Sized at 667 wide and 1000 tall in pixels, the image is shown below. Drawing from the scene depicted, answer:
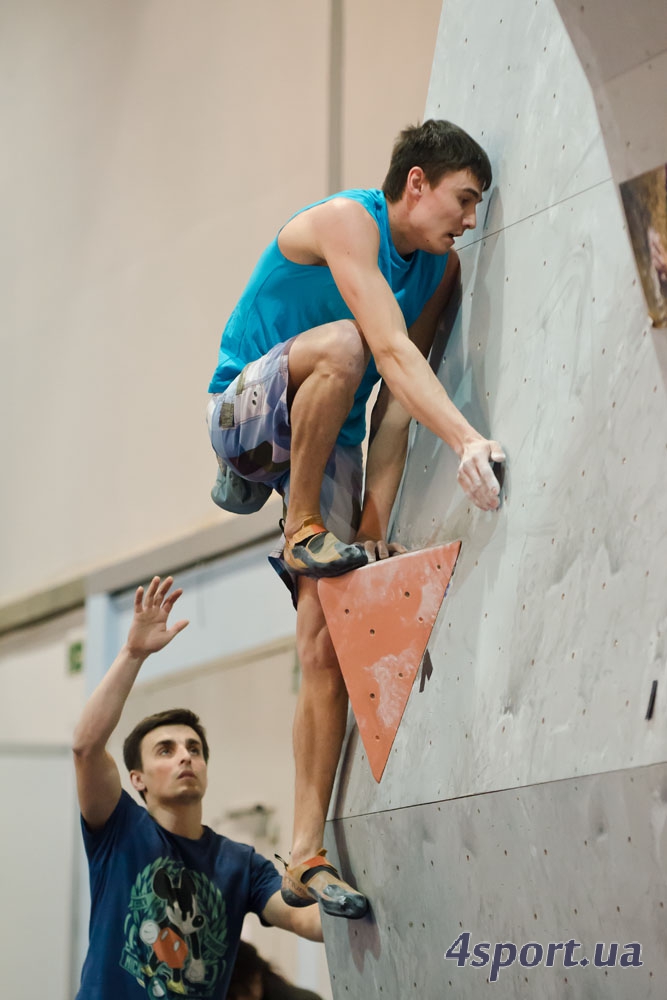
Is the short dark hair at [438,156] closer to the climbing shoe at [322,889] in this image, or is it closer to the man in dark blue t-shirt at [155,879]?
the man in dark blue t-shirt at [155,879]

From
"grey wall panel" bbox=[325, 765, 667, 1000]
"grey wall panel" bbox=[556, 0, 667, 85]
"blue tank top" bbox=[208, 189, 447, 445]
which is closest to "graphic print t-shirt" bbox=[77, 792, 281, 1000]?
"grey wall panel" bbox=[325, 765, 667, 1000]


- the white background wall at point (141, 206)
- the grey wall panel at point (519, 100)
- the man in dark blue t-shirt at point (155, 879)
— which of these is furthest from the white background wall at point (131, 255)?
the grey wall panel at point (519, 100)

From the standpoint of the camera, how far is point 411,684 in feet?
8.87

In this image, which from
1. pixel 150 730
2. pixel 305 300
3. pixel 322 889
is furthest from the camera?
pixel 150 730

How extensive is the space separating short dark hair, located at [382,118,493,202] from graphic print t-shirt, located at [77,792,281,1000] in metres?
1.95

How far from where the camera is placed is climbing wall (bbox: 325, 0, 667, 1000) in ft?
7.27

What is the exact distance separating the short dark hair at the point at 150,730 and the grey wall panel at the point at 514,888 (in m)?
1.29

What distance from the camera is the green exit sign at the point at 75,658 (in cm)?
575

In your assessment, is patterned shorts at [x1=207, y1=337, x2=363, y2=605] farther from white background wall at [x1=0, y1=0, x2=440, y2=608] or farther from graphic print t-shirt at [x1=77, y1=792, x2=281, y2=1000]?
white background wall at [x1=0, y1=0, x2=440, y2=608]

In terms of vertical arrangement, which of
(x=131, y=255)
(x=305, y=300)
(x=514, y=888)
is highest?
(x=131, y=255)

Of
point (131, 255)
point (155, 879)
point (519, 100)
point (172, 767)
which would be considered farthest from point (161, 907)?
point (131, 255)

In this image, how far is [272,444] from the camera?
2.85 meters

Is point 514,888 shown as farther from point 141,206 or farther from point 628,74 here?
point 141,206

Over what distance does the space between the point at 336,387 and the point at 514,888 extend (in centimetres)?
110
